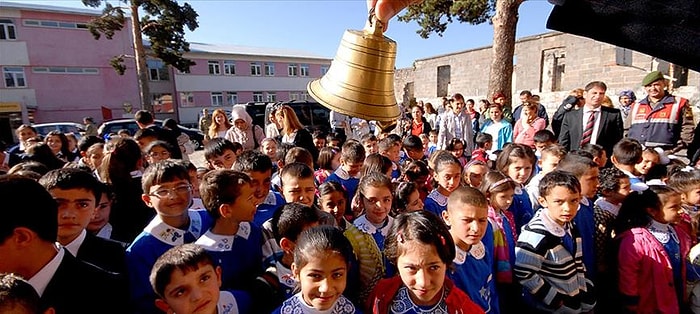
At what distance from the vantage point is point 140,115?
4.90 meters

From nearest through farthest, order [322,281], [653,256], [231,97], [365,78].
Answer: [365,78]
[322,281]
[653,256]
[231,97]

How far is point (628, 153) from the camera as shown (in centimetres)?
353

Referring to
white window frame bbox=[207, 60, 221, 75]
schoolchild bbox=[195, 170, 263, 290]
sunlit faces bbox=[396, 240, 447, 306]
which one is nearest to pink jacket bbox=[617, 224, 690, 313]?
sunlit faces bbox=[396, 240, 447, 306]

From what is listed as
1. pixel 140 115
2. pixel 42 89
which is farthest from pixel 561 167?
pixel 42 89

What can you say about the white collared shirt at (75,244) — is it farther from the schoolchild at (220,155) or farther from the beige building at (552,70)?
the beige building at (552,70)

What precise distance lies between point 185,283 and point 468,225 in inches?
58.4

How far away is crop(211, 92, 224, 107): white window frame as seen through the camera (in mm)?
28672

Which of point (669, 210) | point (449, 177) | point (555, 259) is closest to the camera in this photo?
point (555, 259)

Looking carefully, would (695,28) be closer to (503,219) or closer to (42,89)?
(503,219)

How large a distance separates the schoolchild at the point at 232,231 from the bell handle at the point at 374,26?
1.30m

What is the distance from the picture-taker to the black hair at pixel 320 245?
167cm

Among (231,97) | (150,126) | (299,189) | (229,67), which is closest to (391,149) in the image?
(299,189)

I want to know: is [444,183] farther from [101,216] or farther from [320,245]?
[101,216]

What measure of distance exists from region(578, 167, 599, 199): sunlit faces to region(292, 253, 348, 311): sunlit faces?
225 cm
